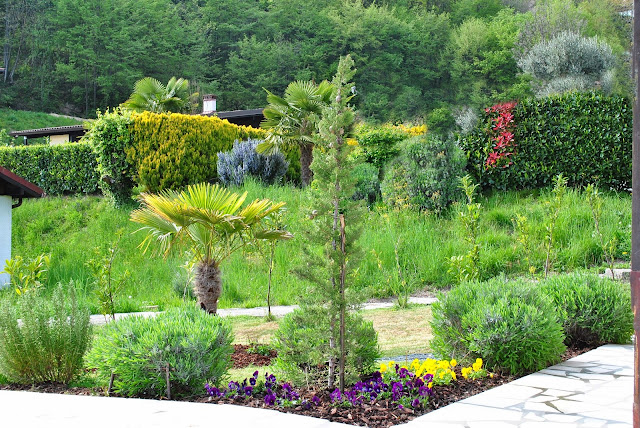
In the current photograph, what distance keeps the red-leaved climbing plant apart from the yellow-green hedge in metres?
7.12

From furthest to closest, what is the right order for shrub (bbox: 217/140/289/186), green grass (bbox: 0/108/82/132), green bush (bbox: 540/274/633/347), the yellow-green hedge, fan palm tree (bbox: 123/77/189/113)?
green grass (bbox: 0/108/82/132), fan palm tree (bbox: 123/77/189/113), shrub (bbox: 217/140/289/186), the yellow-green hedge, green bush (bbox: 540/274/633/347)

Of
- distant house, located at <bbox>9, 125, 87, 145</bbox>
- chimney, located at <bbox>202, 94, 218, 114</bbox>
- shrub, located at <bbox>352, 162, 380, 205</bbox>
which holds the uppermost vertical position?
chimney, located at <bbox>202, 94, 218, 114</bbox>

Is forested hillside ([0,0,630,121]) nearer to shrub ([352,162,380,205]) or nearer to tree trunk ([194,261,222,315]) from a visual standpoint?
shrub ([352,162,380,205])

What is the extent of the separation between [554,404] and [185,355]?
2.51 meters

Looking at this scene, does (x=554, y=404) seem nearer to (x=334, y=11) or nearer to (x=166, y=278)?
(x=166, y=278)

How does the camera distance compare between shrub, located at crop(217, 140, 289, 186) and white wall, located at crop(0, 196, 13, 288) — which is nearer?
white wall, located at crop(0, 196, 13, 288)

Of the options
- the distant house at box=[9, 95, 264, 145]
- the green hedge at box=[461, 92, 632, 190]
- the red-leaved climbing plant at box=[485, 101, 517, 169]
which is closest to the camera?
the green hedge at box=[461, 92, 632, 190]

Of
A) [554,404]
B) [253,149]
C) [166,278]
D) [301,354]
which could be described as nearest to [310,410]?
[301,354]

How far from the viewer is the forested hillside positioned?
132 feet

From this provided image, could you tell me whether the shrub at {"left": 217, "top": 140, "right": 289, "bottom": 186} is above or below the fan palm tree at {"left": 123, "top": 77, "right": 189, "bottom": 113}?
below

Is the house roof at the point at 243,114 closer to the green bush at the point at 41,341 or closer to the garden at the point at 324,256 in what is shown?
the garden at the point at 324,256

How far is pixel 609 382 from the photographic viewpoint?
4336 mm

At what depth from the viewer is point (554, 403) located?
3.82 meters

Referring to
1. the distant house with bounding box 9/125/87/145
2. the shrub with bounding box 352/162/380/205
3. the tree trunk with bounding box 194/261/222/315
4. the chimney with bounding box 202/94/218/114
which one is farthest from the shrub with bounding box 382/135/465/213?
the distant house with bounding box 9/125/87/145
